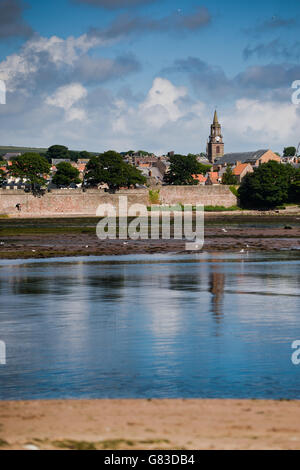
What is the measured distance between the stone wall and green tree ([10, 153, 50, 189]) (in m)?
4.34

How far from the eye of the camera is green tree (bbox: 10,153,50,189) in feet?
434

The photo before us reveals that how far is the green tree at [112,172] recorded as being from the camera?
132500 mm

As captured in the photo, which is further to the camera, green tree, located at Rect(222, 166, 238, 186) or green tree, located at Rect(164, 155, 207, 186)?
green tree, located at Rect(222, 166, 238, 186)

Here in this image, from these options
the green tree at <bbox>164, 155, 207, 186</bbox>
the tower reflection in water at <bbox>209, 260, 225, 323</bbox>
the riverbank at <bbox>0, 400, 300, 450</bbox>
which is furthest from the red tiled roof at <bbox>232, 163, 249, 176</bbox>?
the riverbank at <bbox>0, 400, 300, 450</bbox>

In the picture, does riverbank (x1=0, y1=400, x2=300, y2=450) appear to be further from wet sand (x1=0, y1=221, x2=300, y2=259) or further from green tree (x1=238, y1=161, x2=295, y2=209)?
green tree (x1=238, y1=161, x2=295, y2=209)

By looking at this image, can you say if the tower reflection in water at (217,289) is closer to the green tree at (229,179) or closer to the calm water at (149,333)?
the calm water at (149,333)

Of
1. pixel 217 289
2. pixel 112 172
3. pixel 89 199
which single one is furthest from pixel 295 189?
pixel 217 289

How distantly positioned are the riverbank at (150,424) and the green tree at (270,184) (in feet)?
388

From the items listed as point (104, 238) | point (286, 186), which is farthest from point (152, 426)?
point (286, 186)

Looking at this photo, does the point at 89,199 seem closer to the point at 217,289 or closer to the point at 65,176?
the point at 65,176

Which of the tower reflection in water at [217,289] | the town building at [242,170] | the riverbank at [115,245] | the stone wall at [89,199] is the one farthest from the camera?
the town building at [242,170]

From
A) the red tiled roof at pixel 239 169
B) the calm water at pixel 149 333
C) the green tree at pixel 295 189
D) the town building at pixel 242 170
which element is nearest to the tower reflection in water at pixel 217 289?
the calm water at pixel 149 333

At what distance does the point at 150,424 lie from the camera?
30.3 ft

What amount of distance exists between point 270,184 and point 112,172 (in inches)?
1154
